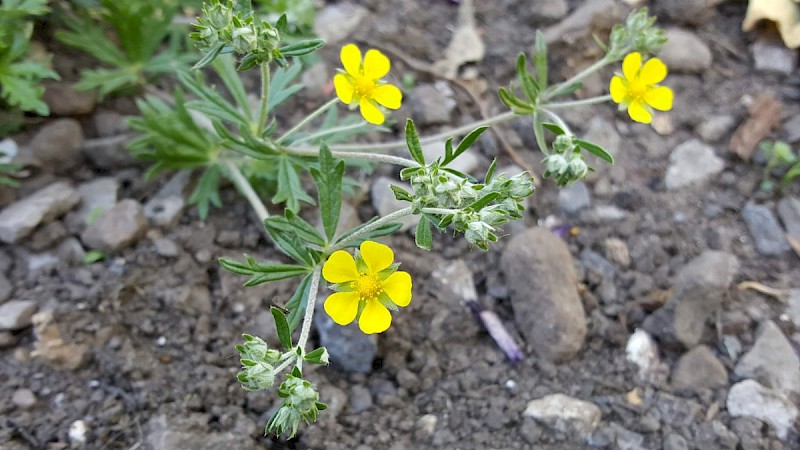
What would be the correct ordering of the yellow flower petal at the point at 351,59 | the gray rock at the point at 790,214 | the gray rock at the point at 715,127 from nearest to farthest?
the yellow flower petal at the point at 351,59 → the gray rock at the point at 790,214 → the gray rock at the point at 715,127

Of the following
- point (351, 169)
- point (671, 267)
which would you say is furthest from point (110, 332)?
point (671, 267)

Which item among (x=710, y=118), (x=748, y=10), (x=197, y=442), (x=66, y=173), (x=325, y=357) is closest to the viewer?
(x=325, y=357)

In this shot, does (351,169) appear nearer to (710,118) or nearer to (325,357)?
(325,357)

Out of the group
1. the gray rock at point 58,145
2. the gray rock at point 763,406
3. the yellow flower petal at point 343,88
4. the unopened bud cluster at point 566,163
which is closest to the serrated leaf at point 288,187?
the yellow flower petal at point 343,88

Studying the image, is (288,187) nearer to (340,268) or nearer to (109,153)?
(340,268)

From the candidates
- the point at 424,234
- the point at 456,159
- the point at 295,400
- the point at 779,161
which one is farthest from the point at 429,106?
the point at 295,400

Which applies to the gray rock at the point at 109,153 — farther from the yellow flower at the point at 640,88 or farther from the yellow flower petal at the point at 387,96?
the yellow flower at the point at 640,88
